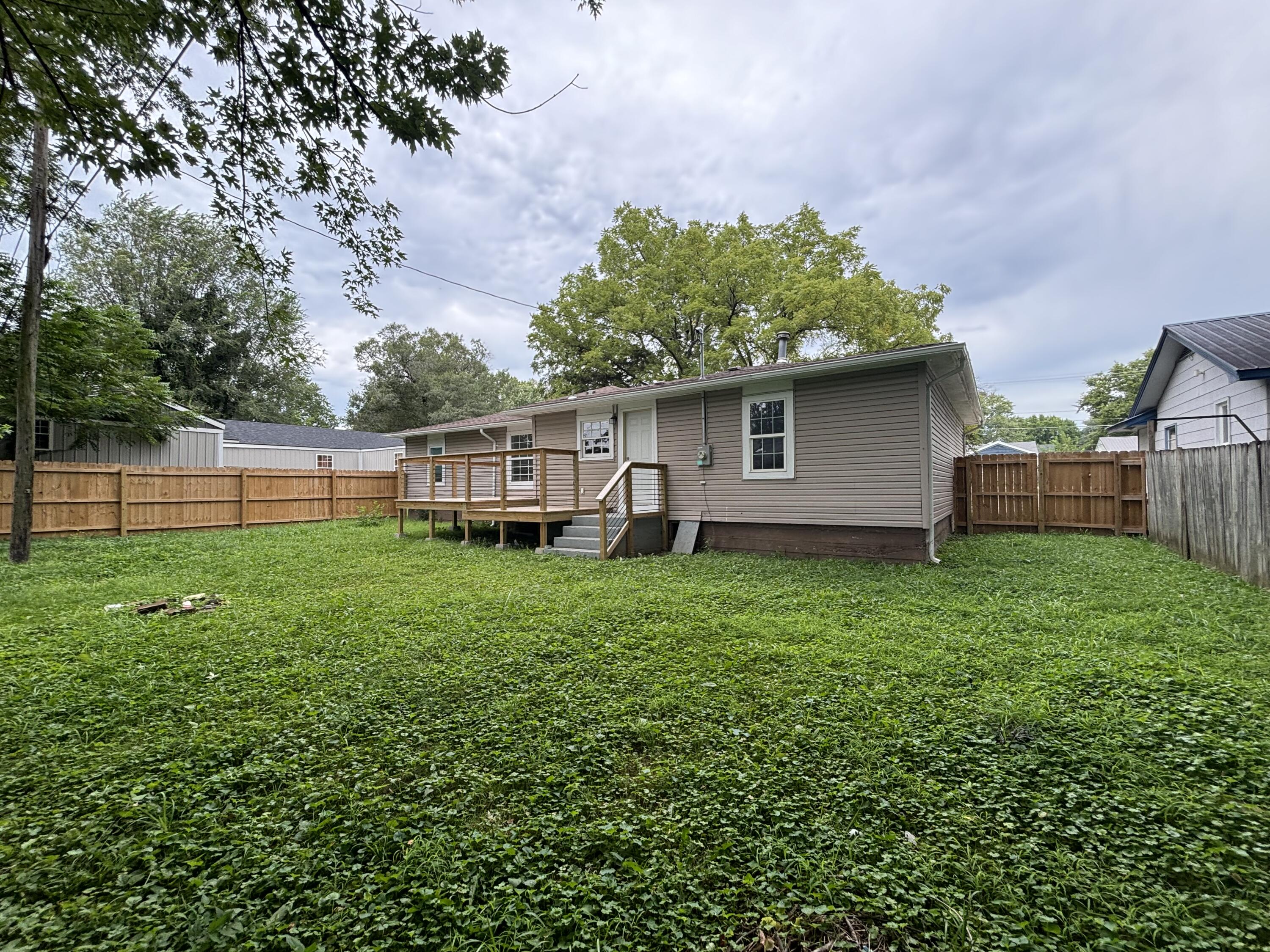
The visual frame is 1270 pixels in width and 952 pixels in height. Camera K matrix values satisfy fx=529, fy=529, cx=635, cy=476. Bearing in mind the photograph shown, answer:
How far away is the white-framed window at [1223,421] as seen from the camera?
26.1 feet

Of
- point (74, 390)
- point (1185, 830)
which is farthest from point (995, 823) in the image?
point (74, 390)

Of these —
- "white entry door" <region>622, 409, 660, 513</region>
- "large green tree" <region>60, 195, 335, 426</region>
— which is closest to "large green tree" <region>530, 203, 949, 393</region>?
"large green tree" <region>60, 195, 335, 426</region>

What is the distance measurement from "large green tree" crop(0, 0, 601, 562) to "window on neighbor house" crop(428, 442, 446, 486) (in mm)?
12033

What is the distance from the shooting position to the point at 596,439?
10.9 metres

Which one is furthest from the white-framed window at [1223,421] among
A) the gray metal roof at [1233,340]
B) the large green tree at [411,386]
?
the large green tree at [411,386]

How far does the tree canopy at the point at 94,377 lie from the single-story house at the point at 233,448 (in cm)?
46

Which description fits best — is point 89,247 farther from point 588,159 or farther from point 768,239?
point 768,239

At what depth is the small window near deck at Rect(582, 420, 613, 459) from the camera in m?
10.7

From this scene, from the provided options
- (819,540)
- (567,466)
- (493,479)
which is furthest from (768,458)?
(493,479)

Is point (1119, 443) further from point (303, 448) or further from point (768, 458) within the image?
point (303, 448)

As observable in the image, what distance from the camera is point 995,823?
1.99 meters

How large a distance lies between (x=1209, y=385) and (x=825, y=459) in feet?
21.6

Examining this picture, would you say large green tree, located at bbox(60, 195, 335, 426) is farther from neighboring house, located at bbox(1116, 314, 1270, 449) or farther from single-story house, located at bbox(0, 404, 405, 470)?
neighboring house, located at bbox(1116, 314, 1270, 449)

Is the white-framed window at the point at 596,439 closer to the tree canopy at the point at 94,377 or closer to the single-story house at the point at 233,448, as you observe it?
the single-story house at the point at 233,448
